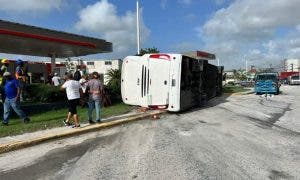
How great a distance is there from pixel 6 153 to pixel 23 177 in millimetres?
2658

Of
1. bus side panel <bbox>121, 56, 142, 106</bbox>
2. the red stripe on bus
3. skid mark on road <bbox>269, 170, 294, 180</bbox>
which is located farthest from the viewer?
the red stripe on bus

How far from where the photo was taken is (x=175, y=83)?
17703mm

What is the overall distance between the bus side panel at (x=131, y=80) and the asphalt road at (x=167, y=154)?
4.13 metres

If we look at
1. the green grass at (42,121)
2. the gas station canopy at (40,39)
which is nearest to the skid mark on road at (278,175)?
the green grass at (42,121)

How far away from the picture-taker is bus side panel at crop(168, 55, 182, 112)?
1767 centimetres

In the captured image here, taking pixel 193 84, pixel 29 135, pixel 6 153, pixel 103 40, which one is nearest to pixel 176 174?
pixel 6 153

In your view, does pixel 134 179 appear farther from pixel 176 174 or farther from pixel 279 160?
pixel 279 160

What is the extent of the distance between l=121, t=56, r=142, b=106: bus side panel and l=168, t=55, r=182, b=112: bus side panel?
4.78 feet

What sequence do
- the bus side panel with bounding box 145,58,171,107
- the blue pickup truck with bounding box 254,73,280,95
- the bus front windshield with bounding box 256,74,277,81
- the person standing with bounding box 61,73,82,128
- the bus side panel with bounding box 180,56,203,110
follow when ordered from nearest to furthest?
the person standing with bounding box 61,73,82,128 → the bus side panel with bounding box 145,58,171,107 → the bus side panel with bounding box 180,56,203,110 → the blue pickup truck with bounding box 254,73,280,95 → the bus front windshield with bounding box 256,74,277,81

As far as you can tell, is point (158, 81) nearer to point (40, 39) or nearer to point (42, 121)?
point (42, 121)

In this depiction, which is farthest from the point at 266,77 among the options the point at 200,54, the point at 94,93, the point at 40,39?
the point at 94,93

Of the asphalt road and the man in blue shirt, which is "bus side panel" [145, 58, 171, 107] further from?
the man in blue shirt

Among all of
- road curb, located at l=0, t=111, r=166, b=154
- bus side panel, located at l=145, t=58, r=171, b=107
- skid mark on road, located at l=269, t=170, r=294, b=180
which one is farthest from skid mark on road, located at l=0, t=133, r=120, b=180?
bus side panel, located at l=145, t=58, r=171, b=107

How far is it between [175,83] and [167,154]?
8.54 m
